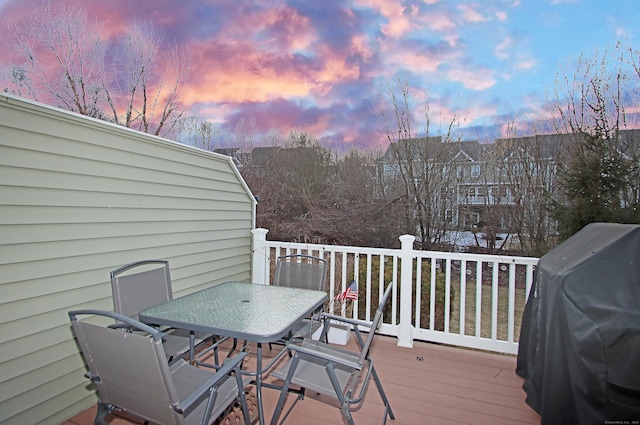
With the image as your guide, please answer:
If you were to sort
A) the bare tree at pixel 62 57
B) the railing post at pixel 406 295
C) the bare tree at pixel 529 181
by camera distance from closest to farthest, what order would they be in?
the railing post at pixel 406 295 → the bare tree at pixel 529 181 → the bare tree at pixel 62 57

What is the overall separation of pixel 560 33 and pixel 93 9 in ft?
30.5

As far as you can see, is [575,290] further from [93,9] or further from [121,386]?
[93,9]

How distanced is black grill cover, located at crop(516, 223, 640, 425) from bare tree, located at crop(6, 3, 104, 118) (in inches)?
392

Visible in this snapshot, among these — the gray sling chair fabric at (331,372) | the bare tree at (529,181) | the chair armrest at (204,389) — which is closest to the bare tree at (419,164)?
the bare tree at (529,181)

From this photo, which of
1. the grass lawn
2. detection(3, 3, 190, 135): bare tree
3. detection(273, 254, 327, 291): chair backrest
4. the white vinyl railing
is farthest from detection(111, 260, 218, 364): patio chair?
detection(3, 3, 190, 135): bare tree

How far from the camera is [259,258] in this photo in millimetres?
4340

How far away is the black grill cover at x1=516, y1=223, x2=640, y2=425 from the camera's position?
1539 mm

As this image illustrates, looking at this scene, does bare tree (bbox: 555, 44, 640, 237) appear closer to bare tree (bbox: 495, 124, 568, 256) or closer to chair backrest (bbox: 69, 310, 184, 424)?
bare tree (bbox: 495, 124, 568, 256)

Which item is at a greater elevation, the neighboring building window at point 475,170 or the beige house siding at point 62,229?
the neighboring building window at point 475,170

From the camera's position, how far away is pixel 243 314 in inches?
86.7

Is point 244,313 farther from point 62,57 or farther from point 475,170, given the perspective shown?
point 62,57

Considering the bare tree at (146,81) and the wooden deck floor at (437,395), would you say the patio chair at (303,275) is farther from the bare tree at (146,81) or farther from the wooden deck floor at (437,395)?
the bare tree at (146,81)

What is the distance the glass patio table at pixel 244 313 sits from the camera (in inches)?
76.2

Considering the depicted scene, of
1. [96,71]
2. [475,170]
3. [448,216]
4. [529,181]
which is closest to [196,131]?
[96,71]
